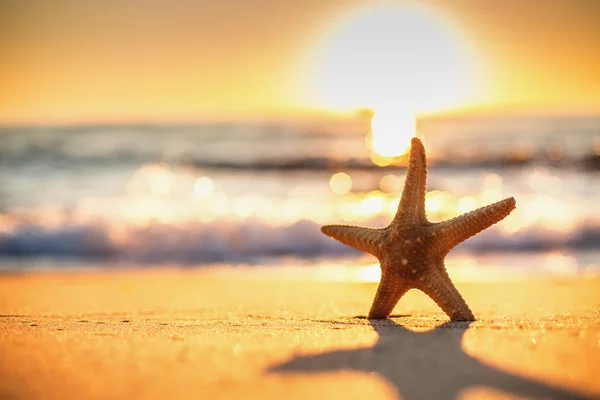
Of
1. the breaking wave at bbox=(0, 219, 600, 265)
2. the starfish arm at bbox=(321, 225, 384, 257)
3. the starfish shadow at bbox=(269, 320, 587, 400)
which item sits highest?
the starfish arm at bbox=(321, 225, 384, 257)

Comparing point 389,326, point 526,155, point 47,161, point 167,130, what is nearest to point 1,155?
point 47,161

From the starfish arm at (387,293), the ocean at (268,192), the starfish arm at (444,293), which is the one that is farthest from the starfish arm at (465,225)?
the ocean at (268,192)

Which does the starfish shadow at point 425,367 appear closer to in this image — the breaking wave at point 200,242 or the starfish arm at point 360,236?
the starfish arm at point 360,236

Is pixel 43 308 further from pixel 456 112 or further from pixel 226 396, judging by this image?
pixel 456 112

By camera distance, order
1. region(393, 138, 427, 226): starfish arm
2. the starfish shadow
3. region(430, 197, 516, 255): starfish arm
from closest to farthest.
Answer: the starfish shadow → region(430, 197, 516, 255): starfish arm → region(393, 138, 427, 226): starfish arm

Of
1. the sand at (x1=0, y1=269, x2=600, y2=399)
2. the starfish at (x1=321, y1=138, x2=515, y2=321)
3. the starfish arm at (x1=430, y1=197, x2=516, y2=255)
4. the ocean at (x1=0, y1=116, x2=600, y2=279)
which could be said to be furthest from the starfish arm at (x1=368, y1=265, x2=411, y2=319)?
the ocean at (x1=0, y1=116, x2=600, y2=279)

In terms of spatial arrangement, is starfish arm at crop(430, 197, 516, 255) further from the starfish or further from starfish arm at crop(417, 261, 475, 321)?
starfish arm at crop(417, 261, 475, 321)
